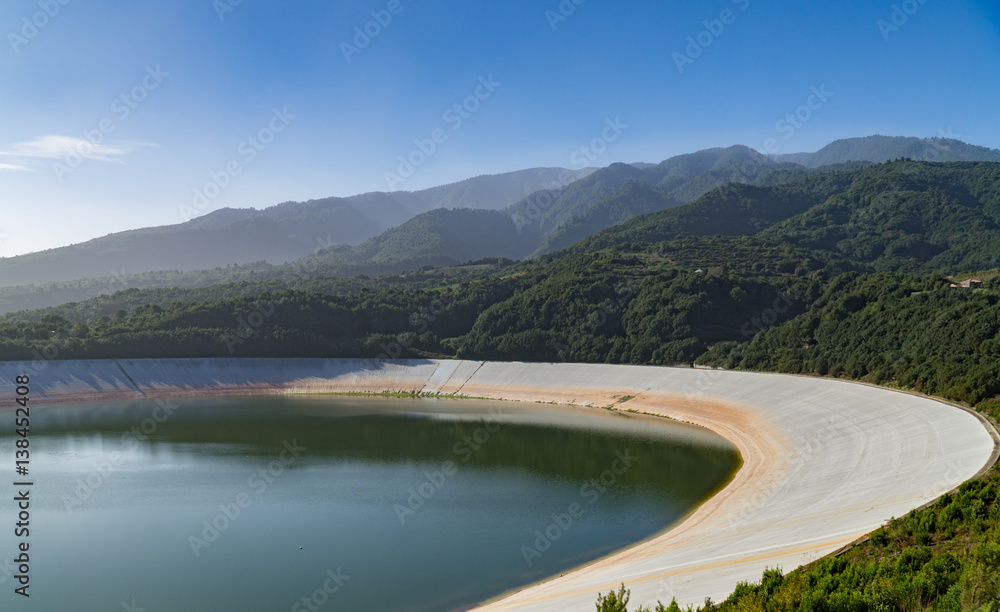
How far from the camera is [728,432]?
34.8 m

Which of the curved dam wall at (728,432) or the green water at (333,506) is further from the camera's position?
the green water at (333,506)

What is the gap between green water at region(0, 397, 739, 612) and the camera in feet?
54.4

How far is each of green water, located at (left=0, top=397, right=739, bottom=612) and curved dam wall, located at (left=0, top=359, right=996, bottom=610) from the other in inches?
77.5

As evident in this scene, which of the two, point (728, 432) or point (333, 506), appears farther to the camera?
point (728, 432)

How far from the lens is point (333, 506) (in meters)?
23.2

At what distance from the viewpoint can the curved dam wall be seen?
15.3 metres

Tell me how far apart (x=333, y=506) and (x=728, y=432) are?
836 inches

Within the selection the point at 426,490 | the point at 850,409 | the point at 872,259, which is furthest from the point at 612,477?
the point at 872,259

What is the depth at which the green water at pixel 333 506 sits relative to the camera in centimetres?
1659

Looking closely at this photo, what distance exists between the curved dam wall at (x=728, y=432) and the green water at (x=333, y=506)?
1968 mm

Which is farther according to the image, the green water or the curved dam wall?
the green water

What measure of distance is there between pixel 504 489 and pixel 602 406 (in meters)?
22.2

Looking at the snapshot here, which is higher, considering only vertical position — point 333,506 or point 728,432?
point 728,432

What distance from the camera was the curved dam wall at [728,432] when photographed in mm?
15328
